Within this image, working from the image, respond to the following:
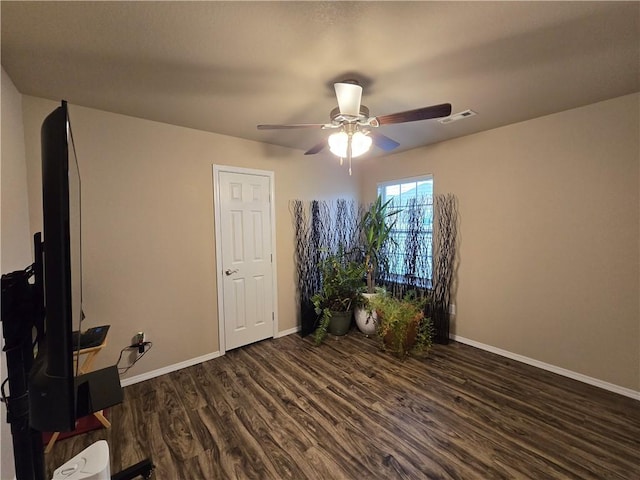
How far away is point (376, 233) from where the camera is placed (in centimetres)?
369

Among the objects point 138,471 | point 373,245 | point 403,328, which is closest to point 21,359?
point 138,471

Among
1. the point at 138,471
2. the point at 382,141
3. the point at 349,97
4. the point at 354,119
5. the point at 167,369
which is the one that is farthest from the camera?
the point at 167,369

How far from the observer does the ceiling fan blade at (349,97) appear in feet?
5.43

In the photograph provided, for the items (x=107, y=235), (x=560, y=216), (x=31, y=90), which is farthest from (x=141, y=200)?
(x=560, y=216)

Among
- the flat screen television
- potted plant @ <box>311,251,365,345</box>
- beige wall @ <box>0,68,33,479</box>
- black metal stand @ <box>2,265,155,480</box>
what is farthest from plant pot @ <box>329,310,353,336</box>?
the flat screen television

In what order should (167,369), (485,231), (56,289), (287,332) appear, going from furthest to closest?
(287,332)
(485,231)
(167,369)
(56,289)

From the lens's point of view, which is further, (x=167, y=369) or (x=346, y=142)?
(x=167, y=369)

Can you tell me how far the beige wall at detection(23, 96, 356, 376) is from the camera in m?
2.35

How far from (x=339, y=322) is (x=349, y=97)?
2679mm

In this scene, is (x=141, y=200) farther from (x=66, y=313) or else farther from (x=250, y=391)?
(x=66, y=313)

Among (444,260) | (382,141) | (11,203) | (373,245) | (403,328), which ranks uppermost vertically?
(382,141)

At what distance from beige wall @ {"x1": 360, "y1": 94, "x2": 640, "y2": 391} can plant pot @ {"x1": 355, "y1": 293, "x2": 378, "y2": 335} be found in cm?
99

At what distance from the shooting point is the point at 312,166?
151 inches

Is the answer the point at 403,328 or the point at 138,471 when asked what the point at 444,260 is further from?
the point at 138,471
